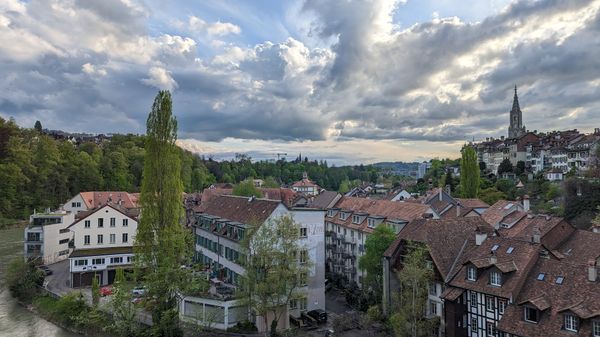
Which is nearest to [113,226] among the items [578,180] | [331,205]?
[331,205]

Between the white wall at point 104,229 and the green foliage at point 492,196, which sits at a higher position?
the green foliage at point 492,196

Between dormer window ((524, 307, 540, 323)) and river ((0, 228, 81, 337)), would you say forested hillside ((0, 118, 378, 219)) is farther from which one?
dormer window ((524, 307, 540, 323))

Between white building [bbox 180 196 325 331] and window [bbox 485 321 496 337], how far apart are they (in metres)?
13.3

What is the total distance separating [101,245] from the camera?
53.0 meters

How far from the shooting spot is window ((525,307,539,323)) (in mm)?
23884

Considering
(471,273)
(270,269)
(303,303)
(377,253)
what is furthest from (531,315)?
(303,303)

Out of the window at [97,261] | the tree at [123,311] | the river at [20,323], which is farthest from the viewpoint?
the window at [97,261]

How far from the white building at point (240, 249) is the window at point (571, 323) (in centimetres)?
1779

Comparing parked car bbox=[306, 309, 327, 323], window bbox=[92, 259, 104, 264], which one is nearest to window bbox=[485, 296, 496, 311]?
parked car bbox=[306, 309, 327, 323]

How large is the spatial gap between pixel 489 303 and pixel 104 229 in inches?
1741

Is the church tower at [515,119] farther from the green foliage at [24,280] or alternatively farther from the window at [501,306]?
the green foliage at [24,280]

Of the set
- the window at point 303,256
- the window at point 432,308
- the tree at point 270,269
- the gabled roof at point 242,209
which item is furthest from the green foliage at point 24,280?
the window at point 432,308

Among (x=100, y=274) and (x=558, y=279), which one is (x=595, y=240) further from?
(x=100, y=274)

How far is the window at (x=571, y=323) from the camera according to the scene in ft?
72.9
